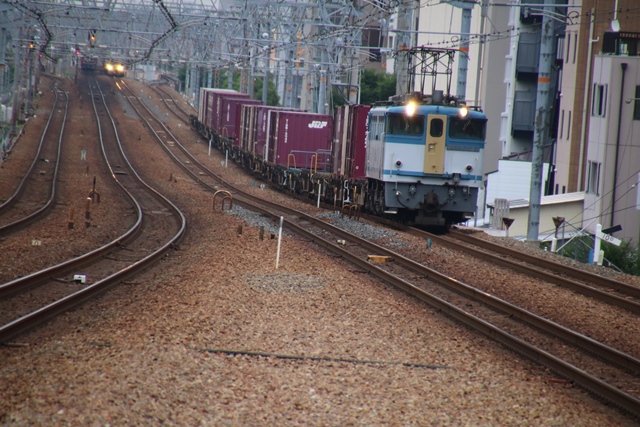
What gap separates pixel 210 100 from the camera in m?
49.8

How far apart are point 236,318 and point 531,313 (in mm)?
3612

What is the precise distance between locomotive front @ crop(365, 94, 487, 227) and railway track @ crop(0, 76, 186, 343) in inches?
195

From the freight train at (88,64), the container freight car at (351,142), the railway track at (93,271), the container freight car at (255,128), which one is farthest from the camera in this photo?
the freight train at (88,64)

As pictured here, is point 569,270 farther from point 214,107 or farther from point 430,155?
point 214,107

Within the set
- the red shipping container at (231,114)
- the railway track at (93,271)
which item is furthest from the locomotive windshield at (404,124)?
the red shipping container at (231,114)

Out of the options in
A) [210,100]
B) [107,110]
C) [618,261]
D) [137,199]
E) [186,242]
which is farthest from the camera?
[107,110]

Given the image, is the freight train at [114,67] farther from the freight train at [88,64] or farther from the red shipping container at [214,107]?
the red shipping container at [214,107]

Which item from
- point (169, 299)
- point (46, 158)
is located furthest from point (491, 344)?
point (46, 158)

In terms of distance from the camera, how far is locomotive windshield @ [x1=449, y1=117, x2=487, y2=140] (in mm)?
19953

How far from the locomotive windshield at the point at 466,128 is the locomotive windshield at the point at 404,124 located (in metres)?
Result: 0.72

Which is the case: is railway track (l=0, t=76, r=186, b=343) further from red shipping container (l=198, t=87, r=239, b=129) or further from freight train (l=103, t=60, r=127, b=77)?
freight train (l=103, t=60, r=127, b=77)

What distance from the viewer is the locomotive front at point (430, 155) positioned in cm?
1983

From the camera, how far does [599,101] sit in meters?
28.8

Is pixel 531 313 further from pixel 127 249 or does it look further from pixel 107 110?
pixel 107 110
